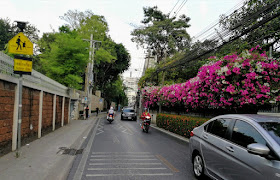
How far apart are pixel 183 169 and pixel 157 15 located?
103 feet

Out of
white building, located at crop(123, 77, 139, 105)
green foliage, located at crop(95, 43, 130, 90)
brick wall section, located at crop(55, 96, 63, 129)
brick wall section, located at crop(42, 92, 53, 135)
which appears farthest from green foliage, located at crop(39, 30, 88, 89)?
white building, located at crop(123, 77, 139, 105)

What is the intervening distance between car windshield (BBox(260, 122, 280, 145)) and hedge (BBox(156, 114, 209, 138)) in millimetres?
7385

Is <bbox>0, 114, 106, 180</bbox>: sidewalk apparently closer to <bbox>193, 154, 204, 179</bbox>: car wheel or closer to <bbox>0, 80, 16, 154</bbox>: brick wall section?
<bbox>0, 80, 16, 154</bbox>: brick wall section

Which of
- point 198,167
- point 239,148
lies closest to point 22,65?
point 198,167

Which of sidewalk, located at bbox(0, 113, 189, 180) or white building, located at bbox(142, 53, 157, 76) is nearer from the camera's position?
sidewalk, located at bbox(0, 113, 189, 180)

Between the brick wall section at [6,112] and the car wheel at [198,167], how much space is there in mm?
5536

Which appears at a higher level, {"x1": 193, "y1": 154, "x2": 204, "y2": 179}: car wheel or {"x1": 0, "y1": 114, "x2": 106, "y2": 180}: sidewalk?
{"x1": 193, "y1": 154, "x2": 204, "y2": 179}: car wheel

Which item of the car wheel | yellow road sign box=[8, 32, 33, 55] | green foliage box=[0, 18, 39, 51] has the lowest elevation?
the car wheel

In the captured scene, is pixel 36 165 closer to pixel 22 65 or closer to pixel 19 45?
pixel 22 65

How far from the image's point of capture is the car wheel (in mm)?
5079

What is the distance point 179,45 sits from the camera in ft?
111

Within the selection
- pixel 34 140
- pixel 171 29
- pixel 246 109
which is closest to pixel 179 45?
pixel 171 29

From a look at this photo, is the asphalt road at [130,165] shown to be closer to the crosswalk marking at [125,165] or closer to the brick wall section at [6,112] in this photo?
the crosswalk marking at [125,165]

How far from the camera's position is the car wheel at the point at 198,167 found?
5079 millimetres
